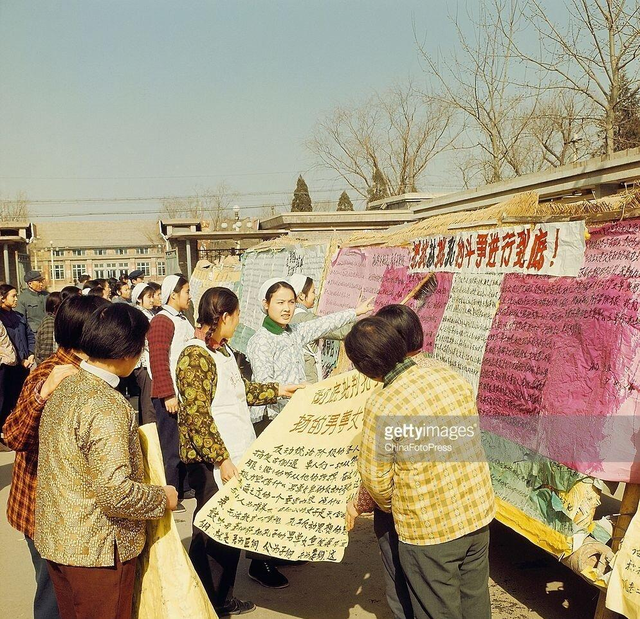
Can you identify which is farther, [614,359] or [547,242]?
[547,242]

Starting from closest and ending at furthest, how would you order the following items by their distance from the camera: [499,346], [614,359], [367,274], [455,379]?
[455,379] → [614,359] → [499,346] → [367,274]

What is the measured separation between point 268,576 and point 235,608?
18.9 inches

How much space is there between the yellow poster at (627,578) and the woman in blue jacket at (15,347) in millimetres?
7152

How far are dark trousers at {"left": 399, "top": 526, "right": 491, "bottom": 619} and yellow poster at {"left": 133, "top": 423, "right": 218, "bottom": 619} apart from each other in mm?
969

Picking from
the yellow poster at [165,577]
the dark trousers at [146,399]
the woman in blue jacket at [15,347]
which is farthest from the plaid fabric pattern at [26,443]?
the woman in blue jacket at [15,347]

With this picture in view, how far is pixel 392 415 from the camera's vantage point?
8.57 feet

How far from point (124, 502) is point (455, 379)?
4.59ft

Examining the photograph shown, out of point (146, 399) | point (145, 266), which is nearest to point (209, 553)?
point (146, 399)

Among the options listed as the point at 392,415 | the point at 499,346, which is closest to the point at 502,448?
the point at 499,346

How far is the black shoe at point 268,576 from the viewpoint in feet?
14.7

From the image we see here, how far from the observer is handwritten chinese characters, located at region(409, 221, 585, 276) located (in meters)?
3.63

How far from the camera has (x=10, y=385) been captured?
818 centimetres

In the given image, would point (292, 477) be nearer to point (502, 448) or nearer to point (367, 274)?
point (502, 448)

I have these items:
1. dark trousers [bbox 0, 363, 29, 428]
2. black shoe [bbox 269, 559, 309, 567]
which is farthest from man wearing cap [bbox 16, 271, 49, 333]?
black shoe [bbox 269, 559, 309, 567]
